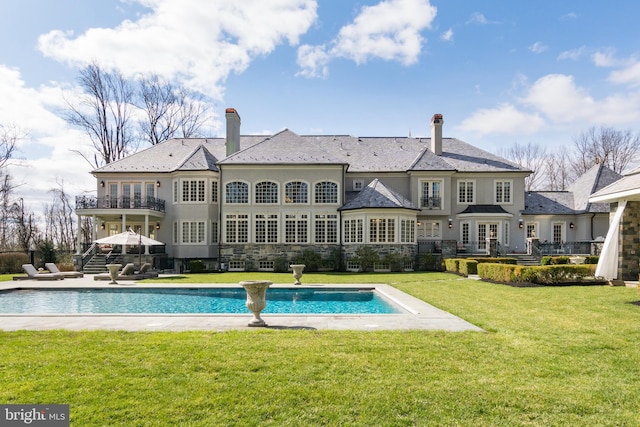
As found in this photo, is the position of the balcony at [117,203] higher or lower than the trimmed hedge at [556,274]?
higher

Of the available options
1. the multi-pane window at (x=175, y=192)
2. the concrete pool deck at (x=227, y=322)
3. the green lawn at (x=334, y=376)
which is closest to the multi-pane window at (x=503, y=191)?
the concrete pool deck at (x=227, y=322)

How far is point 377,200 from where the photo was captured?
2352 centimetres

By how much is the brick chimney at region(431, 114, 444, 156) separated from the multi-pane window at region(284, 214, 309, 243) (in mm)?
11557

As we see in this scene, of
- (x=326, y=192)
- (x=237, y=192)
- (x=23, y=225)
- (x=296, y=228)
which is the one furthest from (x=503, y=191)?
(x=23, y=225)

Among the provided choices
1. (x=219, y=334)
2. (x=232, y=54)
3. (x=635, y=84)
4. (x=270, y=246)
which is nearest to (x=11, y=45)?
(x=232, y=54)

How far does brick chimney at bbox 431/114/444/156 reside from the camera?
27812 millimetres

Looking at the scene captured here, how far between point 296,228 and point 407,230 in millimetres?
7307

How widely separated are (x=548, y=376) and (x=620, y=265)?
12.5 m

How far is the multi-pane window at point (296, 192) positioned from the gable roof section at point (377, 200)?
264 centimetres

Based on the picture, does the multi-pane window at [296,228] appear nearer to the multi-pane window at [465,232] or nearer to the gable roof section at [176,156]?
the gable roof section at [176,156]

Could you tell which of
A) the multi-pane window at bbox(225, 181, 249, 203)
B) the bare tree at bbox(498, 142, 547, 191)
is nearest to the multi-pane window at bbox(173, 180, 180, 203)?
the multi-pane window at bbox(225, 181, 249, 203)

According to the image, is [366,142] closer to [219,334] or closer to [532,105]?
[532,105]

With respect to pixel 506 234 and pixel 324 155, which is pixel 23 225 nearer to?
pixel 324 155

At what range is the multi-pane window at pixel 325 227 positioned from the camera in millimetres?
24672
